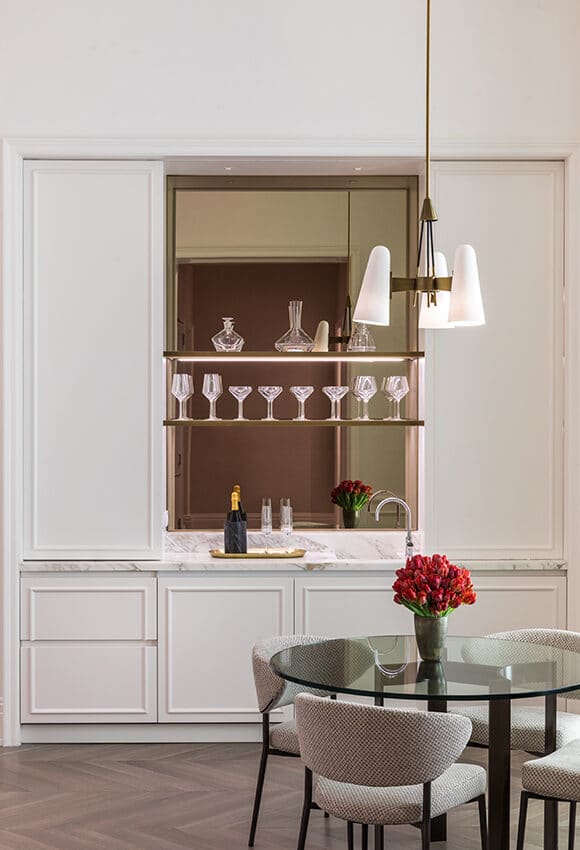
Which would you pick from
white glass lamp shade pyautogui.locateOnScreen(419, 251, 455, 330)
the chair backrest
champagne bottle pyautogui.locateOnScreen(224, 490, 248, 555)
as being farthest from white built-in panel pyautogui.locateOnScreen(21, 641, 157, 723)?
white glass lamp shade pyautogui.locateOnScreen(419, 251, 455, 330)

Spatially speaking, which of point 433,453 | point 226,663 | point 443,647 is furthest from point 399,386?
point 443,647

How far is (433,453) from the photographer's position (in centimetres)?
505

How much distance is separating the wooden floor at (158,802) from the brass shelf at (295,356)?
1942 mm

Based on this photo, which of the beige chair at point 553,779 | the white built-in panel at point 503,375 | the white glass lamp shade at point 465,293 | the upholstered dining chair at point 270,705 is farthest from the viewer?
the white built-in panel at point 503,375

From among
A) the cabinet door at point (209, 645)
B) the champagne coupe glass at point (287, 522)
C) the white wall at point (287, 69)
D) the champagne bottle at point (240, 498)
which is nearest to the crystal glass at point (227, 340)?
the champagne bottle at point (240, 498)

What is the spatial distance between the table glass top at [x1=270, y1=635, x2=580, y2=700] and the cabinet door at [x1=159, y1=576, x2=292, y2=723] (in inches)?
48.2

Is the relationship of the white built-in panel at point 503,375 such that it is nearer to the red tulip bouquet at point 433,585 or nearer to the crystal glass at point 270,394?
the crystal glass at point 270,394

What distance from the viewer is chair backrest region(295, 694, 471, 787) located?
2840 mm

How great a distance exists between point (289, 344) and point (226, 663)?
1.66 meters

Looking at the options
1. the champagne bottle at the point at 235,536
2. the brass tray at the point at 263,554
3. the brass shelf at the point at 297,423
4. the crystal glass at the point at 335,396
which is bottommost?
the brass tray at the point at 263,554

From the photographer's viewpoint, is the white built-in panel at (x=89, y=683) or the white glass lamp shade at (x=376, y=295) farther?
the white built-in panel at (x=89, y=683)

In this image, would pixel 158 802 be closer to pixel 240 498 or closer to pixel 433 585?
pixel 433 585

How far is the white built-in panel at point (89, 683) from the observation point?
16.2ft

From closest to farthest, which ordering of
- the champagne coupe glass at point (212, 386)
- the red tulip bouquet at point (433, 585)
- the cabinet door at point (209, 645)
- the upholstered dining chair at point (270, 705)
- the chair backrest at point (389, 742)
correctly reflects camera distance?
the chair backrest at point (389, 742), the red tulip bouquet at point (433, 585), the upholstered dining chair at point (270, 705), the cabinet door at point (209, 645), the champagne coupe glass at point (212, 386)
